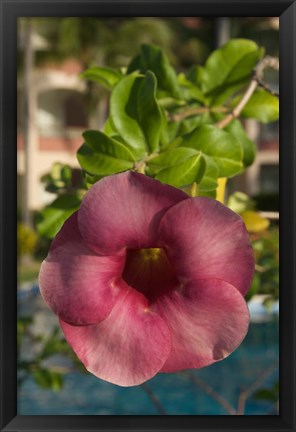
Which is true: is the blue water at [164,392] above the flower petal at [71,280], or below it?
below

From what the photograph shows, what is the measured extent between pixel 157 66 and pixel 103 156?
0.26 m

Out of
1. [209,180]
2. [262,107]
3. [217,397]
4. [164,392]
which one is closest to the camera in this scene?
[209,180]

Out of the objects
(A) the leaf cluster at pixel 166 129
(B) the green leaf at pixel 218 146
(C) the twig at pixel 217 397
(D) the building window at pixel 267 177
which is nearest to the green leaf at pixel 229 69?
(A) the leaf cluster at pixel 166 129

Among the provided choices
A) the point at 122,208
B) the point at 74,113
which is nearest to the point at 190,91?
the point at 122,208

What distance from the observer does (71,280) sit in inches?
14.7

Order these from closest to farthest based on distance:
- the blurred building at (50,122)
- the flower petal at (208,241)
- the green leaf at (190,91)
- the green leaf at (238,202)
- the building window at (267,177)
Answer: the flower petal at (208,241) → the green leaf at (190,91) → the green leaf at (238,202) → the blurred building at (50,122) → the building window at (267,177)

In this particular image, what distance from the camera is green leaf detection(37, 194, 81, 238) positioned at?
0.65 m

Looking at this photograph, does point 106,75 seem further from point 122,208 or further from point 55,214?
point 122,208

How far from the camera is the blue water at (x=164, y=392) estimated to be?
23.5ft

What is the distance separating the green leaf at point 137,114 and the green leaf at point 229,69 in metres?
0.24

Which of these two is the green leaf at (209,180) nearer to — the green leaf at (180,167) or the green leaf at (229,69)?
the green leaf at (180,167)

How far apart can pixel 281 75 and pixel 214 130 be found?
10 cm

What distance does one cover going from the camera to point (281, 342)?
0.56 m

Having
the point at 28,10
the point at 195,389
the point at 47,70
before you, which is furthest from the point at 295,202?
the point at 47,70
